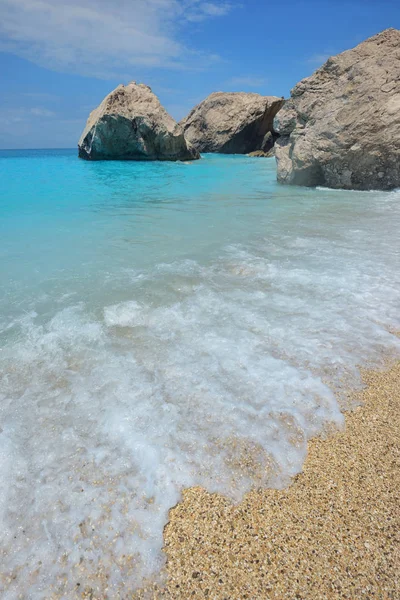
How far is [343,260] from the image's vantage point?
4.99 m

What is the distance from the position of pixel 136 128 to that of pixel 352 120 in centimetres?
2956

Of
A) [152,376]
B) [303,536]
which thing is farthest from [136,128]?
[303,536]

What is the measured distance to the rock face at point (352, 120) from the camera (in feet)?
35.7

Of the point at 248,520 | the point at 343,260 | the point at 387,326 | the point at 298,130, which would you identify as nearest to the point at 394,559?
the point at 248,520

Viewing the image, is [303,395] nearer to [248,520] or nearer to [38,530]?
[248,520]

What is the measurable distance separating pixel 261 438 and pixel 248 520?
51 centimetres

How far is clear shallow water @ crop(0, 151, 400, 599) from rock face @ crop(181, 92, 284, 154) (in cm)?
4955

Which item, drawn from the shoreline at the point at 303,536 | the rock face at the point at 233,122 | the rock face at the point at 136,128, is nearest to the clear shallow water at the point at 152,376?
the shoreline at the point at 303,536

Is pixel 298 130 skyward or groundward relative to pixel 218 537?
skyward

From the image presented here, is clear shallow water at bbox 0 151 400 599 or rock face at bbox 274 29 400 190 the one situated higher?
rock face at bbox 274 29 400 190

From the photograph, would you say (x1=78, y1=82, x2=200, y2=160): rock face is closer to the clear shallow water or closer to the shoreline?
the clear shallow water

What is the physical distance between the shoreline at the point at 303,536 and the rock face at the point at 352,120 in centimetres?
1146

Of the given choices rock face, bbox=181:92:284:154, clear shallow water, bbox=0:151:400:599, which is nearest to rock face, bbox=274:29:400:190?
clear shallow water, bbox=0:151:400:599

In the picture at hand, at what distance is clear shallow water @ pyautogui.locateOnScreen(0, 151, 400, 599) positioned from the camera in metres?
1.66
